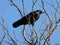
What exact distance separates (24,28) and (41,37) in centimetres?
67

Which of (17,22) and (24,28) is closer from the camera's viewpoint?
(24,28)

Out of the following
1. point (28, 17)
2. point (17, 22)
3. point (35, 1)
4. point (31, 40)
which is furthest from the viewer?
point (17, 22)

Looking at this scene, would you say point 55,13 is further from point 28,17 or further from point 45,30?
point 28,17

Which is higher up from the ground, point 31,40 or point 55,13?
point 55,13

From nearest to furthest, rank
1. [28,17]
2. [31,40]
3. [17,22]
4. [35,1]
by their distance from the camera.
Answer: [31,40], [35,1], [28,17], [17,22]

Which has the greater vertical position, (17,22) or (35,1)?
(35,1)

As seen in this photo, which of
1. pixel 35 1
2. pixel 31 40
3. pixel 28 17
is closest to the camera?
pixel 31 40

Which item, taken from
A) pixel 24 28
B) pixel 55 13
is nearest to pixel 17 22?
pixel 24 28

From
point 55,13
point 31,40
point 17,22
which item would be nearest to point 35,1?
point 55,13

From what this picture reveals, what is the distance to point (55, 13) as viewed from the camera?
6621mm

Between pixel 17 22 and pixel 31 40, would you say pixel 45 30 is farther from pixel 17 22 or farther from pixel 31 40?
pixel 17 22

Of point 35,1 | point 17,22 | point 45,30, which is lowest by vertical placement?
point 17,22

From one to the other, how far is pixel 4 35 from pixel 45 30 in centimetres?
99

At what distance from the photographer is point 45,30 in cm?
641
